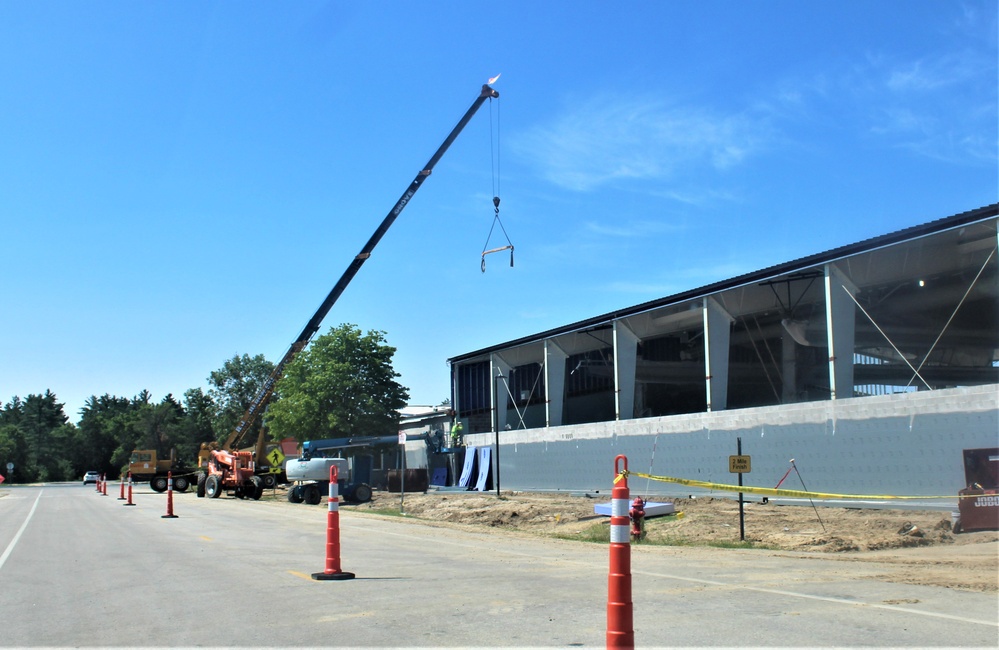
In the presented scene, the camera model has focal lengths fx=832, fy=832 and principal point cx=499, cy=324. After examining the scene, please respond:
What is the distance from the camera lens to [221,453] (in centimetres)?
4591

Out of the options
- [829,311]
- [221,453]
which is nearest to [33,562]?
[829,311]

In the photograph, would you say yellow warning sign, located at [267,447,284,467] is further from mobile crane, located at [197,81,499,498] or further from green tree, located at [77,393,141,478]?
green tree, located at [77,393,141,478]

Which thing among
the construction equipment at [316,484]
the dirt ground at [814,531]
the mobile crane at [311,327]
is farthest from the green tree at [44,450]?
the dirt ground at [814,531]

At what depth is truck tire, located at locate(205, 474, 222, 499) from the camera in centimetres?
4400

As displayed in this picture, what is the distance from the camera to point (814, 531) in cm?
1755

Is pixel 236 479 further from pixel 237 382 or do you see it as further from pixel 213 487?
pixel 237 382

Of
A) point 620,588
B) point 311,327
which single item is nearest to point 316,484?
point 311,327

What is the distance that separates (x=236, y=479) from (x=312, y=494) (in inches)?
326

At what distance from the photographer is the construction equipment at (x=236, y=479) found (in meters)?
43.8

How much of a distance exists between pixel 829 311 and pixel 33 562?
22.8 metres

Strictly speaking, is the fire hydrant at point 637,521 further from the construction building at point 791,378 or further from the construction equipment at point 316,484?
the construction equipment at point 316,484

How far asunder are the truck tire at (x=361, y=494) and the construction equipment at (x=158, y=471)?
2298 centimetres

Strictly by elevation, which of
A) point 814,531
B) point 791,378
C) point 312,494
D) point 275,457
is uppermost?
point 791,378

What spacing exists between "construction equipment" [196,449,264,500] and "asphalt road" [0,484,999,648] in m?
28.2
